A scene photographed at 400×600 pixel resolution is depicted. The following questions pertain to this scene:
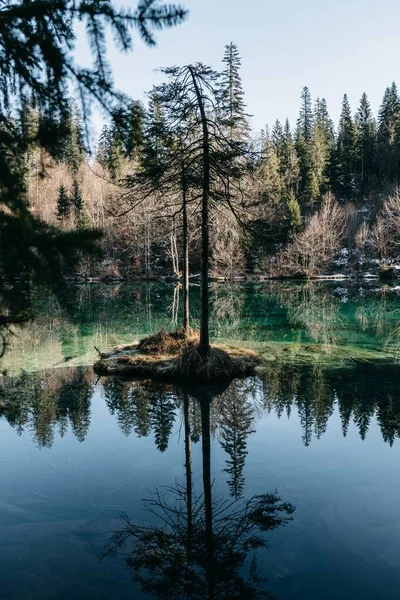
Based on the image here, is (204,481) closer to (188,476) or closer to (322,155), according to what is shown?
(188,476)

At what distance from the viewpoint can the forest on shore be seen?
1378cm

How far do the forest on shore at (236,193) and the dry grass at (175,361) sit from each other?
3.61m

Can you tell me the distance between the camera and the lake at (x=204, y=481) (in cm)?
552

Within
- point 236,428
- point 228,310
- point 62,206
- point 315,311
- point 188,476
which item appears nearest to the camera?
point 188,476

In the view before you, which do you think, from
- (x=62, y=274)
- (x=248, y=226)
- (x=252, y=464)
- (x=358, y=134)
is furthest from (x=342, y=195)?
(x=62, y=274)

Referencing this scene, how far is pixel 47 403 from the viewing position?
12125 mm

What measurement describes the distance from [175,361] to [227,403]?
123 inches

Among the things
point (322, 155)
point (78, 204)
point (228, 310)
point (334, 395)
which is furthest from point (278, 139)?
point (334, 395)

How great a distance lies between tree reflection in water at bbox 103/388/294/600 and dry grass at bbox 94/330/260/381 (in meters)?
6.10

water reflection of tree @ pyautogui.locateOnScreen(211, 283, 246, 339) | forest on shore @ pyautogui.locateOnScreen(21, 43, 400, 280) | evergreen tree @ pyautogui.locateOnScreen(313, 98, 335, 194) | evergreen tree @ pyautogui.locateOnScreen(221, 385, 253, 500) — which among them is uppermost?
evergreen tree @ pyautogui.locateOnScreen(313, 98, 335, 194)

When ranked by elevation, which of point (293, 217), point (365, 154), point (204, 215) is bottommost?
point (204, 215)

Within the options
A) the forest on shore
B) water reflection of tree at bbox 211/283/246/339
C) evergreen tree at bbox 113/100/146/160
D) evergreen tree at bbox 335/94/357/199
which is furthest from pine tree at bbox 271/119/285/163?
evergreen tree at bbox 113/100/146/160

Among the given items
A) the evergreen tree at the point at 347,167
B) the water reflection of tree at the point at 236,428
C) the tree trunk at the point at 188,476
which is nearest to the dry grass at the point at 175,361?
the water reflection of tree at the point at 236,428

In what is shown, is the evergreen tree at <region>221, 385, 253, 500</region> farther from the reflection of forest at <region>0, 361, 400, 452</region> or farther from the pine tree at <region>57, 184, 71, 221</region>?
the pine tree at <region>57, 184, 71, 221</region>
